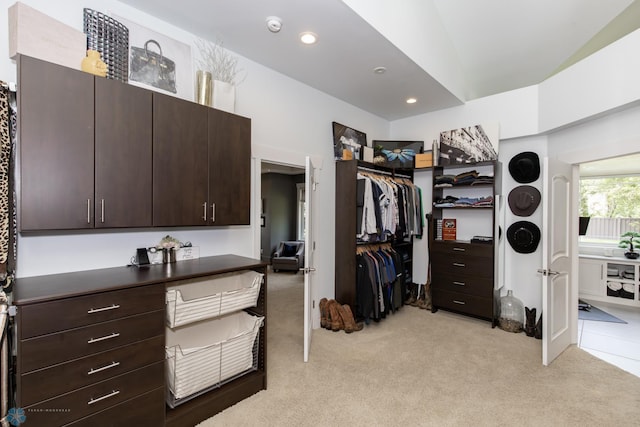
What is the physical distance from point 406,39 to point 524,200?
97.7 inches

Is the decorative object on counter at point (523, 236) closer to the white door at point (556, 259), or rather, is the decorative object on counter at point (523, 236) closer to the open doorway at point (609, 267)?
the white door at point (556, 259)

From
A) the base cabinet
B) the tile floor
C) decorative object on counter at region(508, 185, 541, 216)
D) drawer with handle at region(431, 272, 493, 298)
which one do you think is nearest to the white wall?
the base cabinet

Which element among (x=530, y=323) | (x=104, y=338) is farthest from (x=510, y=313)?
(x=104, y=338)

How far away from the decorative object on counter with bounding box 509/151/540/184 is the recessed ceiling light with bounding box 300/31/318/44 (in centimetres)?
296

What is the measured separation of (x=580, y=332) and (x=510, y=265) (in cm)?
104

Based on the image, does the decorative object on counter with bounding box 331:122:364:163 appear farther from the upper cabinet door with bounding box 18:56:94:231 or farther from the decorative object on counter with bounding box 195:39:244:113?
the upper cabinet door with bounding box 18:56:94:231

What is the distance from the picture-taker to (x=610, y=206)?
5578mm

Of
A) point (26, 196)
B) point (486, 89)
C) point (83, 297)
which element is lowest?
point (83, 297)

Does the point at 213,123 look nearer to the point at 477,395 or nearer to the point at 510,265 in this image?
the point at 477,395

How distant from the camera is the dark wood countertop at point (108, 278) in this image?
1.45m

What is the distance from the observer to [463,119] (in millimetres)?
4211

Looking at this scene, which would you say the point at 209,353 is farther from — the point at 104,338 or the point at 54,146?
the point at 54,146

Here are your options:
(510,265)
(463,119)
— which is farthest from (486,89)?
(510,265)

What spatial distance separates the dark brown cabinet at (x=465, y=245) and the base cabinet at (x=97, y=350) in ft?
10.5
